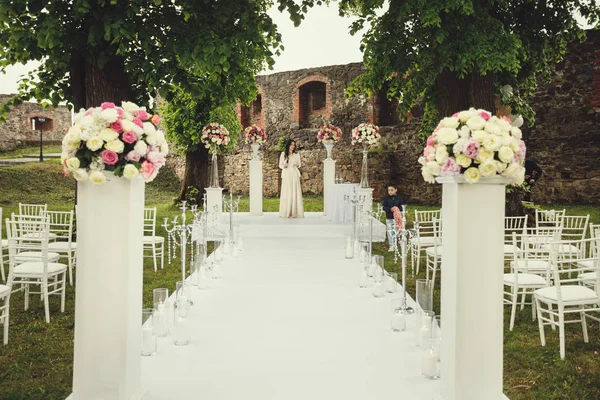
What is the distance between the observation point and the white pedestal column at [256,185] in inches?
477

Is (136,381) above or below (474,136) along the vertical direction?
below

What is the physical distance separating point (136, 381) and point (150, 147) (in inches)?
53.8

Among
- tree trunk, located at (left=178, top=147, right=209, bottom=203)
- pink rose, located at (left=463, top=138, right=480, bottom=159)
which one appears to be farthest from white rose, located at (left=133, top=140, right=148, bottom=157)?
tree trunk, located at (left=178, top=147, right=209, bottom=203)

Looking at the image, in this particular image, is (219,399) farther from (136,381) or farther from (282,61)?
(282,61)

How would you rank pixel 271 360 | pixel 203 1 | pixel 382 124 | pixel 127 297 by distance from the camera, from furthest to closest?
pixel 382 124 → pixel 203 1 → pixel 271 360 → pixel 127 297

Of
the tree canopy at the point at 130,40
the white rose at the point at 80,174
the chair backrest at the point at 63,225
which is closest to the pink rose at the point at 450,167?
the white rose at the point at 80,174

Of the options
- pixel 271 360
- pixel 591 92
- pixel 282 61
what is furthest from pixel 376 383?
pixel 282 61

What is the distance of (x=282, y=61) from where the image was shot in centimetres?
2334

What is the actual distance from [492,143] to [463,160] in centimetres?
19

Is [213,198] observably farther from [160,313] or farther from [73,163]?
[73,163]

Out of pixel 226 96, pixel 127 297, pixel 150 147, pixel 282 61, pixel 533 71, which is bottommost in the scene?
pixel 127 297

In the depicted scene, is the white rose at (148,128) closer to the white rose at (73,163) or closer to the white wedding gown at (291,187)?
the white rose at (73,163)

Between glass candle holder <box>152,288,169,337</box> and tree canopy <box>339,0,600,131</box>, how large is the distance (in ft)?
18.2

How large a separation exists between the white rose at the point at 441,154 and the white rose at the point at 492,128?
257 mm
